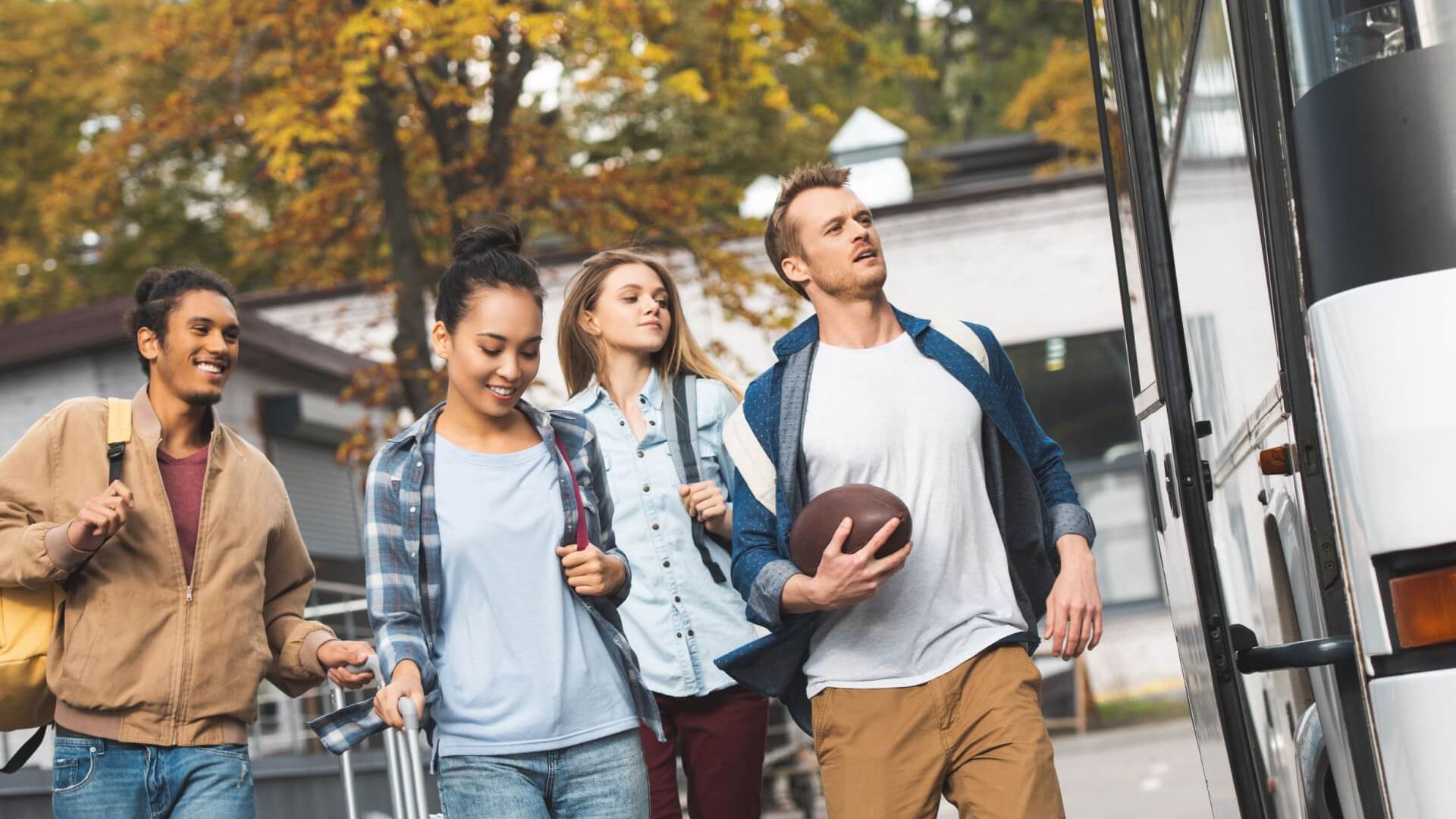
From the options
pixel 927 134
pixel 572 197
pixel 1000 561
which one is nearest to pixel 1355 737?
pixel 1000 561

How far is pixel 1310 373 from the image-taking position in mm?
2934

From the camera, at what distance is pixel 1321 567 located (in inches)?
130

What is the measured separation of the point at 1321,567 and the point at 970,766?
2.98ft

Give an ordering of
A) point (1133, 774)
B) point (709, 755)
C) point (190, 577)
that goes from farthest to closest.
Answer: point (1133, 774) → point (709, 755) → point (190, 577)

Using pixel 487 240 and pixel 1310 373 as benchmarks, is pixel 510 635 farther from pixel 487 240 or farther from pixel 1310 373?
pixel 1310 373

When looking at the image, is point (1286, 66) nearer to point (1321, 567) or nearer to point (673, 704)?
point (1321, 567)

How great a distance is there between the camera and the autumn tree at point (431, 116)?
40.0ft

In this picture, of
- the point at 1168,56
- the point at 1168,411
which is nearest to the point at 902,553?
the point at 1168,411

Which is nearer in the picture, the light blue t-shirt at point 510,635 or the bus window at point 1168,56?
the light blue t-shirt at point 510,635

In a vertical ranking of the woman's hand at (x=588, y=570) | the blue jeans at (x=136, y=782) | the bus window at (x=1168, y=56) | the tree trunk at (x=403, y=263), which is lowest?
the blue jeans at (x=136, y=782)

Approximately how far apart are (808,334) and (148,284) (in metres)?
1.76

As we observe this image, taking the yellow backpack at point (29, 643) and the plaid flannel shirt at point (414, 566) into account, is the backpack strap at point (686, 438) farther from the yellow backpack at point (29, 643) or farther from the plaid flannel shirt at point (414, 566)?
the yellow backpack at point (29, 643)

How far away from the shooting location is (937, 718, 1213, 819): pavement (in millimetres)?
10883

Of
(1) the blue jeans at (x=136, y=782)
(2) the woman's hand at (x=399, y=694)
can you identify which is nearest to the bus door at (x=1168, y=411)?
(2) the woman's hand at (x=399, y=694)
